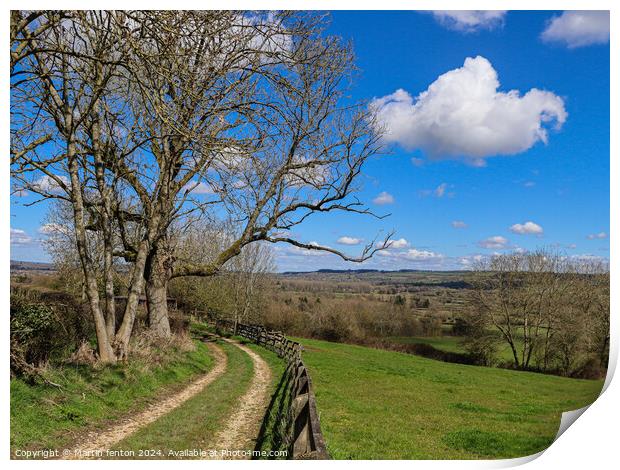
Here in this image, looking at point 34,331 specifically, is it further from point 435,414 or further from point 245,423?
point 435,414

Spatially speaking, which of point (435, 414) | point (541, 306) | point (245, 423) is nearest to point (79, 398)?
point (245, 423)

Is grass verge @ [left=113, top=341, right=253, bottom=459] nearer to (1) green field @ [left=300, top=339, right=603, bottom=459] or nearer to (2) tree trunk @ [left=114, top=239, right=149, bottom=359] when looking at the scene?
(1) green field @ [left=300, top=339, right=603, bottom=459]

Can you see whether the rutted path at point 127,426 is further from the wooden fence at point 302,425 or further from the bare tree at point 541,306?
the bare tree at point 541,306

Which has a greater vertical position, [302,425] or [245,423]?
[302,425]

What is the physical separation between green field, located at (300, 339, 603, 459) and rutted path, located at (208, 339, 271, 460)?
1.31 m

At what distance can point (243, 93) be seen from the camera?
9.27 meters

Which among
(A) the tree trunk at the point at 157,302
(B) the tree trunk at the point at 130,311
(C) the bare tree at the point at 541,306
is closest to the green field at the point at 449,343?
(C) the bare tree at the point at 541,306

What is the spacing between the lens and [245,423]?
7.85m

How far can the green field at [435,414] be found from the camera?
7668 mm

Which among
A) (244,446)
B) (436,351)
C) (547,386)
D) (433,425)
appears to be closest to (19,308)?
(244,446)

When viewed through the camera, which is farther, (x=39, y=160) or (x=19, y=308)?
(x=39, y=160)

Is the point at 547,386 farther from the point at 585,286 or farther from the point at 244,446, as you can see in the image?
the point at 244,446

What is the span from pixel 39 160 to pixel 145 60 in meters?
3.83

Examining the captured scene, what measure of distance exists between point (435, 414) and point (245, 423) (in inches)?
234
